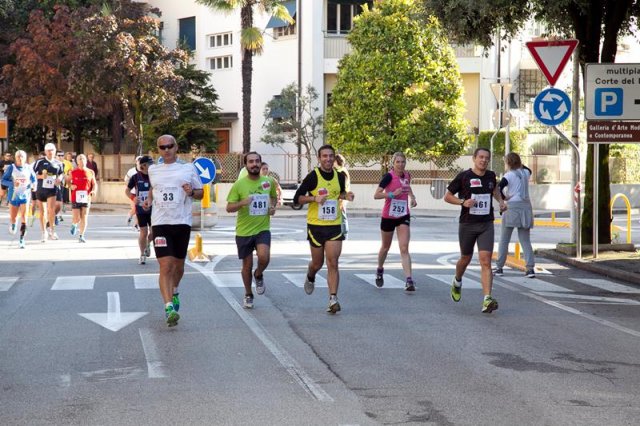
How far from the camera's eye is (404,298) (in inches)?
555

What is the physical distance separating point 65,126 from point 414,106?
643 inches

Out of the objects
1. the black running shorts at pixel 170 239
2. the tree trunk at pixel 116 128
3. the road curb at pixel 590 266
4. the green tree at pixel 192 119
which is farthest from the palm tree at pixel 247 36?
the black running shorts at pixel 170 239

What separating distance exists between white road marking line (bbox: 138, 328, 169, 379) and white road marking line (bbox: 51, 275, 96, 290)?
13.9 ft

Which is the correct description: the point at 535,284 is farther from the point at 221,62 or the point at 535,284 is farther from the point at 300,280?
the point at 221,62

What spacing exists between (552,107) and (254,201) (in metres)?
7.41

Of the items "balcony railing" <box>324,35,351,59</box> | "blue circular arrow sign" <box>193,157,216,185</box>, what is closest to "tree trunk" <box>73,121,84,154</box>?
"balcony railing" <box>324,35,351,59</box>

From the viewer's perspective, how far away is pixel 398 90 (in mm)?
40188

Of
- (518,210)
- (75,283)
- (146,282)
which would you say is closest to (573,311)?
(518,210)

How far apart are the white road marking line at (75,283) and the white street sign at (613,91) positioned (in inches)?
326

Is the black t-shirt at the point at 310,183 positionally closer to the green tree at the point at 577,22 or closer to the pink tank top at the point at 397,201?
the pink tank top at the point at 397,201

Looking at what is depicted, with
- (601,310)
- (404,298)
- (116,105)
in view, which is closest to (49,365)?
(404,298)

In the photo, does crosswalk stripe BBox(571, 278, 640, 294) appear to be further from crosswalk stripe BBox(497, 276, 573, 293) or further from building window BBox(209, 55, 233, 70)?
building window BBox(209, 55, 233, 70)

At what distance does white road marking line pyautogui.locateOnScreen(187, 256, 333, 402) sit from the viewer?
8.20 m

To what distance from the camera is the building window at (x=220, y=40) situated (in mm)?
49688
